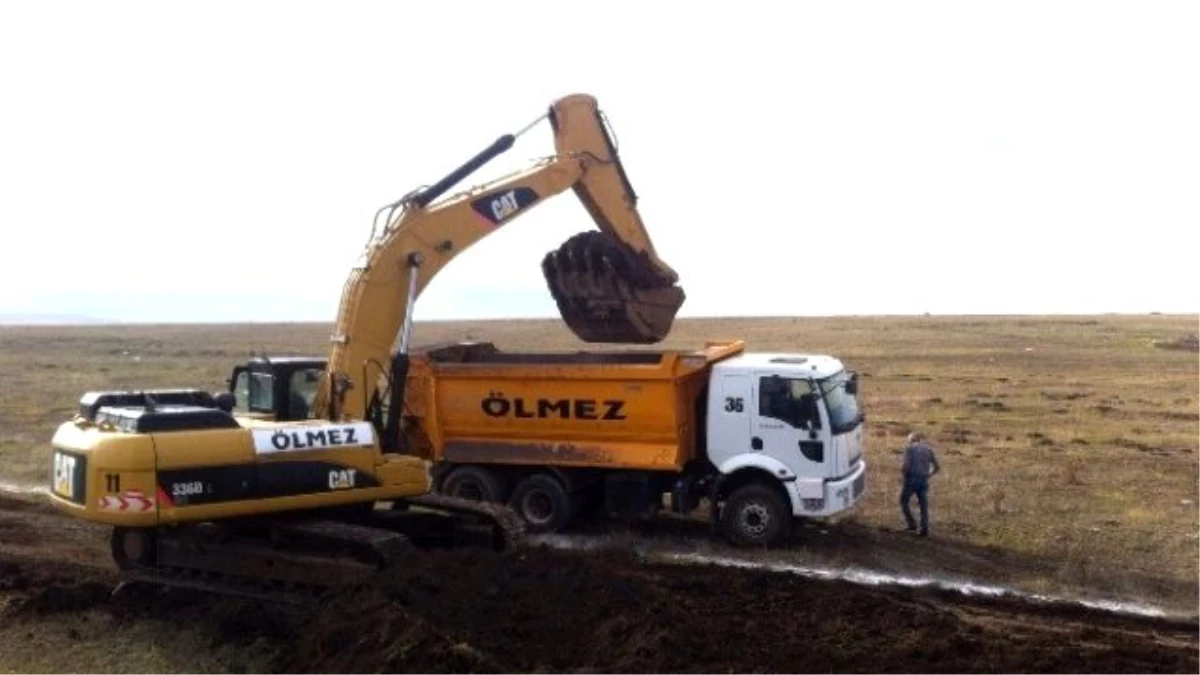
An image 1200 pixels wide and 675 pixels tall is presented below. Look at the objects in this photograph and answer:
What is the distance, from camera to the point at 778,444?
1664cm

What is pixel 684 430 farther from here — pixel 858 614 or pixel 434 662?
pixel 434 662

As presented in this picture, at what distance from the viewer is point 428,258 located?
1562 cm

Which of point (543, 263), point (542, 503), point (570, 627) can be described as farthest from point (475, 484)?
point (570, 627)

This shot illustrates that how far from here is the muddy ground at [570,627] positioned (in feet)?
32.6

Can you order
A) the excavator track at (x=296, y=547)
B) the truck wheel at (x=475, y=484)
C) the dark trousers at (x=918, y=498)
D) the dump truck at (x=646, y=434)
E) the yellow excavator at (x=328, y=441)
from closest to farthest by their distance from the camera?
the yellow excavator at (x=328, y=441) → the excavator track at (x=296, y=547) → the dump truck at (x=646, y=434) → the dark trousers at (x=918, y=498) → the truck wheel at (x=475, y=484)

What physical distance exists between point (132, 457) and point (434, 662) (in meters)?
3.73

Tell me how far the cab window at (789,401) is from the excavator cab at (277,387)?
5859mm

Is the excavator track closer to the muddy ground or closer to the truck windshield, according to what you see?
the muddy ground

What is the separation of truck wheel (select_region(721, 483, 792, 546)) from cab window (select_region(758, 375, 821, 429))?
3.23ft

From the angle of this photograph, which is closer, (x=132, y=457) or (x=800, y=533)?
(x=132, y=457)

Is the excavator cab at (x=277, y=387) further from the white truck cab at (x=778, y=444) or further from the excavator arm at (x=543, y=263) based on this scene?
the white truck cab at (x=778, y=444)

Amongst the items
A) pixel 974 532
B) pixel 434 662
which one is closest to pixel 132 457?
pixel 434 662

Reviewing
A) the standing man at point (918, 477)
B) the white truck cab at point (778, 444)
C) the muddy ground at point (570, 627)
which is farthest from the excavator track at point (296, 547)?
the standing man at point (918, 477)

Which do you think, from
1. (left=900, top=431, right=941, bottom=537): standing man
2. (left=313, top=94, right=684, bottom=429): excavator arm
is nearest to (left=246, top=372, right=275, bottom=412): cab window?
(left=313, top=94, right=684, bottom=429): excavator arm
